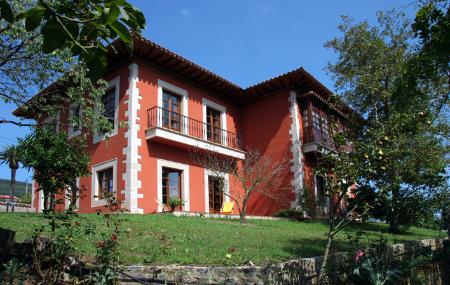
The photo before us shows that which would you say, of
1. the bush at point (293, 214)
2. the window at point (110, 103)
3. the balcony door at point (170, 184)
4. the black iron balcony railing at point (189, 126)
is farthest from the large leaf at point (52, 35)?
the bush at point (293, 214)

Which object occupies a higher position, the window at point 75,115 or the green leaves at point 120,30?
the window at point 75,115

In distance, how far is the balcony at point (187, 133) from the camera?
47.0ft

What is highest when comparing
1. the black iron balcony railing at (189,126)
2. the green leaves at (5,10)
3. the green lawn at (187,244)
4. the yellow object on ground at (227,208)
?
the black iron balcony railing at (189,126)

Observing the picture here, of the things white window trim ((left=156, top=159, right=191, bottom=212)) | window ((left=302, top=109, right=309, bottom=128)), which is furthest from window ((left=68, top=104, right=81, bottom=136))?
window ((left=302, top=109, right=309, bottom=128))

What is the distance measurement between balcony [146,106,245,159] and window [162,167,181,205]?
0.97 m

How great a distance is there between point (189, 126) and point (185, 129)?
304 millimetres

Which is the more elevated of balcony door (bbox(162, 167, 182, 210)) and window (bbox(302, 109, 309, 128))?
window (bbox(302, 109, 309, 128))

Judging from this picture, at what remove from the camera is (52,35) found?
1.88 metres

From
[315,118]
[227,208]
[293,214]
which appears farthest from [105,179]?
[315,118]

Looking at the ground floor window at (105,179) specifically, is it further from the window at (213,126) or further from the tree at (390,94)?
the tree at (390,94)

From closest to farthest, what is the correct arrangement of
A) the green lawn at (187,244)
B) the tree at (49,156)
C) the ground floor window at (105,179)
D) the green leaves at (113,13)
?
the green leaves at (113,13) < the green lawn at (187,244) < the tree at (49,156) < the ground floor window at (105,179)

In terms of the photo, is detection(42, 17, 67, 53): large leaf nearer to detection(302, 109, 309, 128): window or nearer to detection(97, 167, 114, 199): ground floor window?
detection(97, 167, 114, 199): ground floor window

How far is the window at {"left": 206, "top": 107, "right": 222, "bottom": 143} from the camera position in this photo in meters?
17.3

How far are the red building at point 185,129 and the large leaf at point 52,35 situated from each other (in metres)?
10.7
